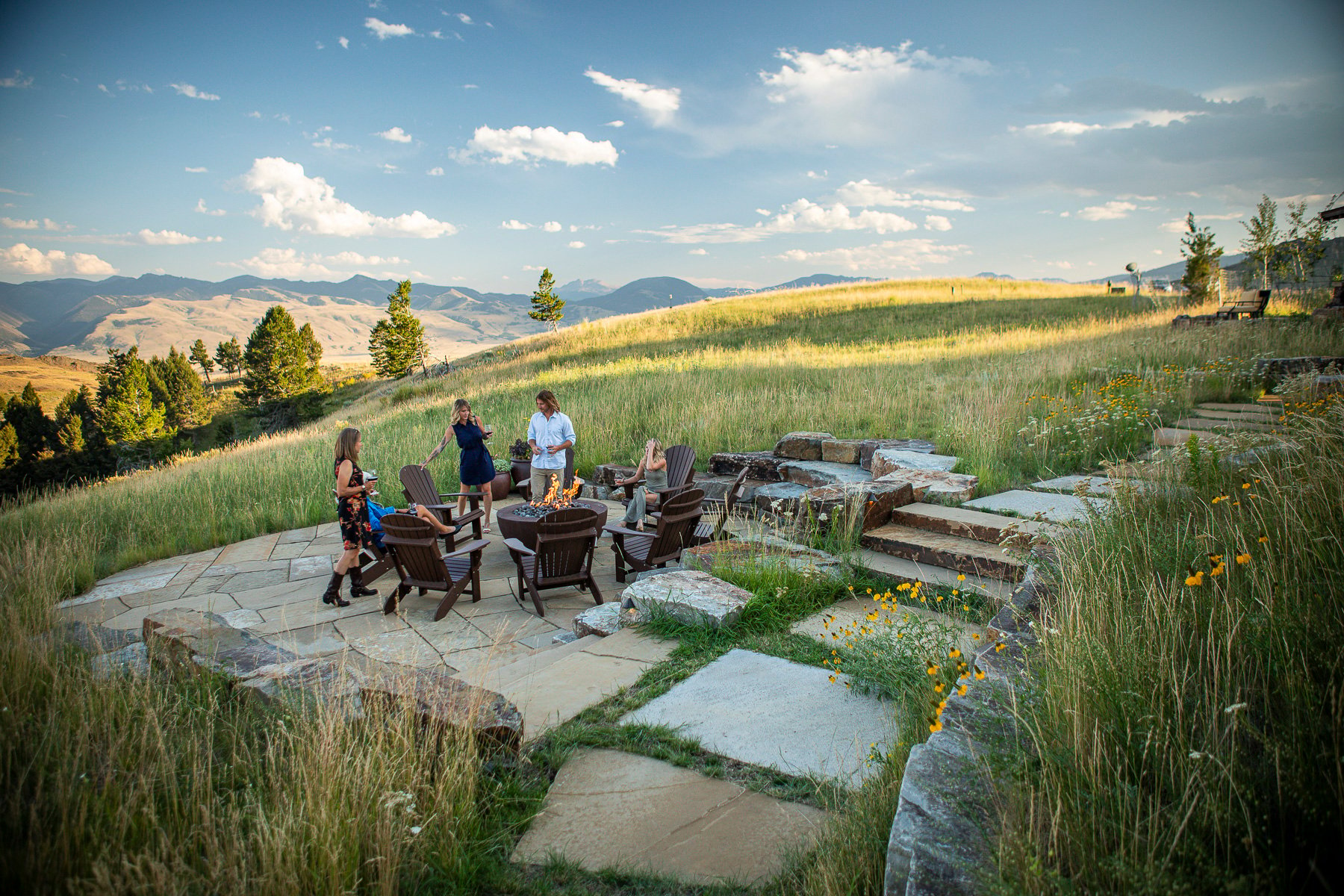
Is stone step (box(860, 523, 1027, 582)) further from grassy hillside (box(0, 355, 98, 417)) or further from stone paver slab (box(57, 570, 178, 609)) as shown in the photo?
grassy hillside (box(0, 355, 98, 417))

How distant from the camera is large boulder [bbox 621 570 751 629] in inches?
168

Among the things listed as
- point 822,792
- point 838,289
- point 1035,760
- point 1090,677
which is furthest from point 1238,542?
point 838,289

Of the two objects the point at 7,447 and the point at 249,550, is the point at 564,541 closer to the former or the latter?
the point at 249,550

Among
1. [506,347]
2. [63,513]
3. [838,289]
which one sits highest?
[838,289]

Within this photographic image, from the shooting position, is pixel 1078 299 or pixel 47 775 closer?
pixel 47 775

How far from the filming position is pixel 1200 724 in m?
1.88

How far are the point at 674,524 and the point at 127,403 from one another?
6583 centimetres

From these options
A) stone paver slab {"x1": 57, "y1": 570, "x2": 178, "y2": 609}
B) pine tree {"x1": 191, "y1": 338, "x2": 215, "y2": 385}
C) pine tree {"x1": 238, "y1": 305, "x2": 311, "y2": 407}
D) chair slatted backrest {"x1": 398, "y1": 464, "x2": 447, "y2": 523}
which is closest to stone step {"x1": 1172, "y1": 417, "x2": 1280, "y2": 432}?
chair slatted backrest {"x1": 398, "y1": 464, "x2": 447, "y2": 523}

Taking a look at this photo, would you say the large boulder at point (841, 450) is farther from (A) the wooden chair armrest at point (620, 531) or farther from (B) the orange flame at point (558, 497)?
(B) the orange flame at point (558, 497)

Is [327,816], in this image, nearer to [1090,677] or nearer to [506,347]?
[1090,677]

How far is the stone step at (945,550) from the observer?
4.57m

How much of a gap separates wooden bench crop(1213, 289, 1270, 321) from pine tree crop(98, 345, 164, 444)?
2730 inches

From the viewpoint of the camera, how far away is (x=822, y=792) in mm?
2449

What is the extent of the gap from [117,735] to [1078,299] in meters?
37.7
